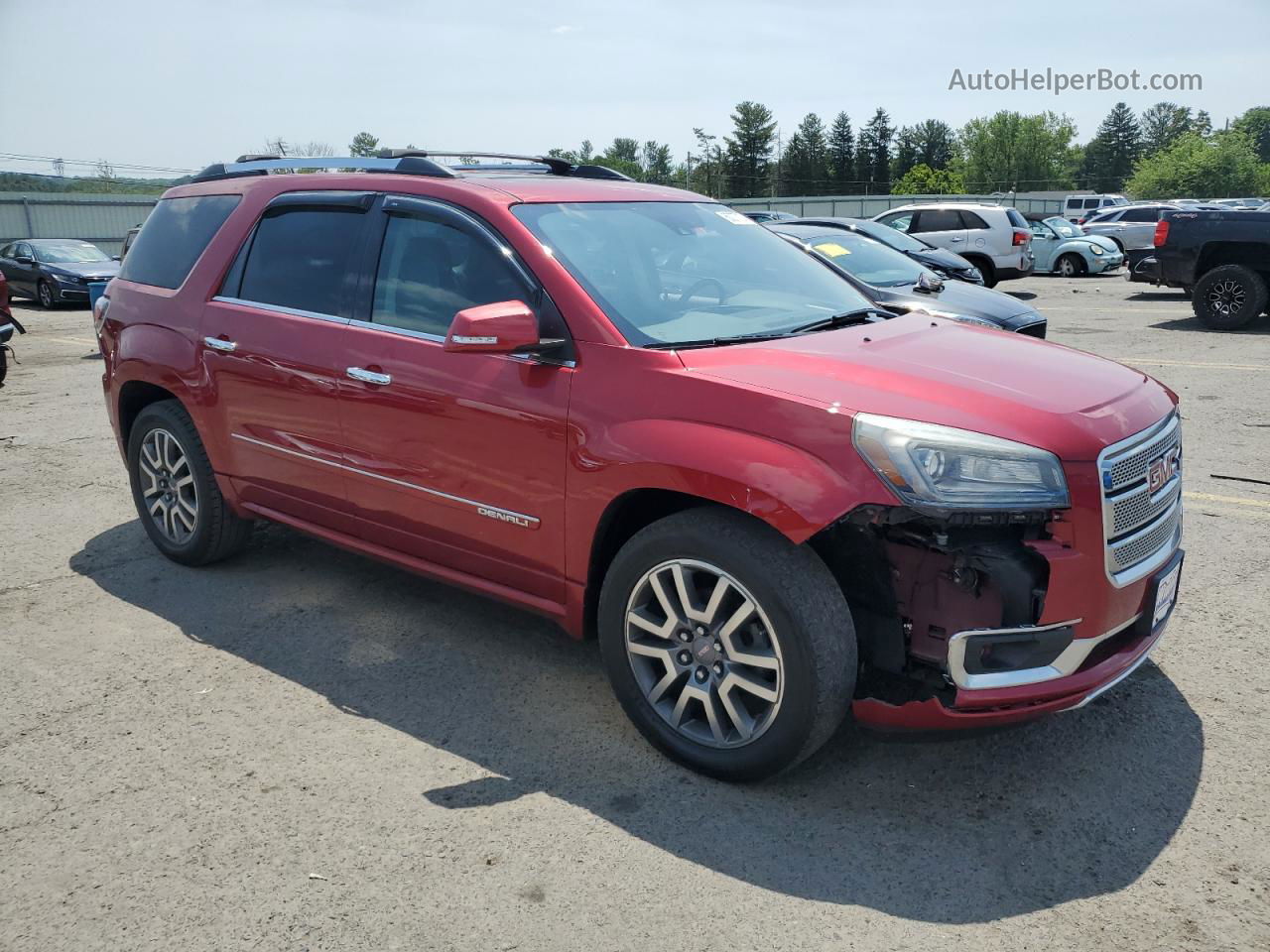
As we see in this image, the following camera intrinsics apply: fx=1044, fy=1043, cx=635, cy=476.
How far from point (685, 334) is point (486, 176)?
126 cm

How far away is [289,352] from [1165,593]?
11.1ft

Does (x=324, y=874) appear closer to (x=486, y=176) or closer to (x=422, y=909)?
(x=422, y=909)

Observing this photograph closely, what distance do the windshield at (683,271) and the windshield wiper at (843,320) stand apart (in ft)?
0.12

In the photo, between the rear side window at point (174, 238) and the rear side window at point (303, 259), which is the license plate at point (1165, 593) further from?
the rear side window at point (174, 238)

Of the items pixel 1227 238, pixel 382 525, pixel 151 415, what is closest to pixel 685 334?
pixel 382 525

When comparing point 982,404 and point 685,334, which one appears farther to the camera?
point 685,334

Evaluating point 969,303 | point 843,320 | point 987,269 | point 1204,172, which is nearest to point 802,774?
point 843,320

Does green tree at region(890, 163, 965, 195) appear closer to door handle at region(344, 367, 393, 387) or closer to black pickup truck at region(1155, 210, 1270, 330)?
black pickup truck at region(1155, 210, 1270, 330)

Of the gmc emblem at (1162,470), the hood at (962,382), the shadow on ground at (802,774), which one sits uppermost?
the hood at (962,382)

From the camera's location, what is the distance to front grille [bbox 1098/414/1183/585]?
296cm

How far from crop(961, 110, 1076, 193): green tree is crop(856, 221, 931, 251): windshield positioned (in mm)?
110840

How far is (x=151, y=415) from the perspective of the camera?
203 inches

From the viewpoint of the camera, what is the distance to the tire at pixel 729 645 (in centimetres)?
298

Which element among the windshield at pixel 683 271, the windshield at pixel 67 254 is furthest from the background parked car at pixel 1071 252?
the windshield at pixel 683 271
